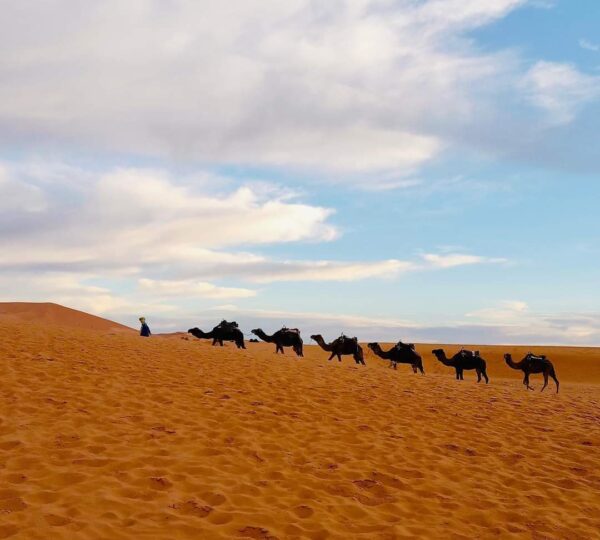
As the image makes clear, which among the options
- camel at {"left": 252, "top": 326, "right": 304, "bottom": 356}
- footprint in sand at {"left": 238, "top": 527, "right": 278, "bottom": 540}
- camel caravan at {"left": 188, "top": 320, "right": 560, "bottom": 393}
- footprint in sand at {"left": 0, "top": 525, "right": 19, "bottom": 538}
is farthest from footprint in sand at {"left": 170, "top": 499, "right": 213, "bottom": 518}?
camel at {"left": 252, "top": 326, "right": 304, "bottom": 356}

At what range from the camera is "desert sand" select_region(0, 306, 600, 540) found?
281 inches

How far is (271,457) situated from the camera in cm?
972

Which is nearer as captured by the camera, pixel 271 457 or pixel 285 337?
pixel 271 457

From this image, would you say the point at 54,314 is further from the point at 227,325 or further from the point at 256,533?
the point at 256,533

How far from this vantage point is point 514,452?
11.5 metres

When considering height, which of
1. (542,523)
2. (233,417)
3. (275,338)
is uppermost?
(275,338)

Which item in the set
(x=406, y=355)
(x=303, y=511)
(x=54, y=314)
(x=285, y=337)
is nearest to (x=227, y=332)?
(x=285, y=337)

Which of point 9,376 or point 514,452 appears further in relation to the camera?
point 9,376

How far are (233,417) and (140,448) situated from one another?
9.35 ft

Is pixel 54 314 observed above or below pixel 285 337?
above

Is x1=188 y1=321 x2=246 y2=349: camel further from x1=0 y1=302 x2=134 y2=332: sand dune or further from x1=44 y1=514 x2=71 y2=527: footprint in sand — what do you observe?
x1=0 y1=302 x2=134 y2=332: sand dune

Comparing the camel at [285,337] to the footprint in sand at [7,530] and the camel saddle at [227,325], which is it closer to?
the camel saddle at [227,325]

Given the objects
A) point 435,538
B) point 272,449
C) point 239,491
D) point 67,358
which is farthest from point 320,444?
point 67,358

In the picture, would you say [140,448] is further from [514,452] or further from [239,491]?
[514,452]
